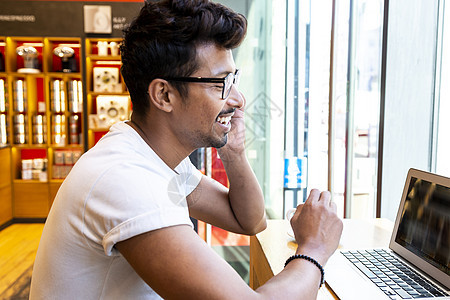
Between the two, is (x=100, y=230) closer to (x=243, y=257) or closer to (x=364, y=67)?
(x=364, y=67)

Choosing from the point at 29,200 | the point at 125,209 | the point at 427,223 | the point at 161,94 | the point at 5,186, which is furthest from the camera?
the point at 29,200

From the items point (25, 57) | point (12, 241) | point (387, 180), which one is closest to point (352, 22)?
point (387, 180)

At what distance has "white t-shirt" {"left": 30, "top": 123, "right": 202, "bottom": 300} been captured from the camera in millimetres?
813

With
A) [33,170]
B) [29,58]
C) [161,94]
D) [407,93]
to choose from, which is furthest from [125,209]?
[29,58]

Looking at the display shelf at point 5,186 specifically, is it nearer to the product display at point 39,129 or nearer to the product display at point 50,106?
the product display at point 50,106

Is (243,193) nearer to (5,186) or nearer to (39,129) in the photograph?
(5,186)

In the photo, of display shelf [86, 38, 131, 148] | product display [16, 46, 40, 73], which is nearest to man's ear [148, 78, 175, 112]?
display shelf [86, 38, 131, 148]

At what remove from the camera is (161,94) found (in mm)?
1066

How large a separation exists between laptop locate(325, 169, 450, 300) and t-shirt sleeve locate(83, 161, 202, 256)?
55 cm

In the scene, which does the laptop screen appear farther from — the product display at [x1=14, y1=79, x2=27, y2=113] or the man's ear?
the product display at [x1=14, y1=79, x2=27, y2=113]

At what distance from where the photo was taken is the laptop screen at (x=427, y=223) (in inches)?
44.9

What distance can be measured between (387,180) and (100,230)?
4.60 feet

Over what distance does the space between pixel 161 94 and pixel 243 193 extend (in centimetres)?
52

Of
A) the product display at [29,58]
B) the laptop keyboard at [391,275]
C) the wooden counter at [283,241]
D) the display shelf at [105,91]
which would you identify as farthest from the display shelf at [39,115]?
the laptop keyboard at [391,275]
